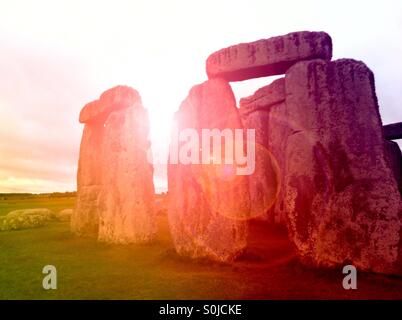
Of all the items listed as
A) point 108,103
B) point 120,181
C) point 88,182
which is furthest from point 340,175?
point 88,182

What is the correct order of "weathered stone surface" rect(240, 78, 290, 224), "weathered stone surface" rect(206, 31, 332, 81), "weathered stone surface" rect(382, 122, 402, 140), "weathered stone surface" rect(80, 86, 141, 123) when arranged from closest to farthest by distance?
1. "weathered stone surface" rect(206, 31, 332, 81)
2. "weathered stone surface" rect(80, 86, 141, 123)
3. "weathered stone surface" rect(240, 78, 290, 224)
4. "weathered stone surface" rect(382, 122, 402, 140)

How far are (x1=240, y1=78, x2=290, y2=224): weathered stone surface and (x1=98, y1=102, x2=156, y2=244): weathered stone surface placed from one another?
4337mm

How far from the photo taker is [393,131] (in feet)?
37.6

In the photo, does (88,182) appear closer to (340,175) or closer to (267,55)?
(267,55)

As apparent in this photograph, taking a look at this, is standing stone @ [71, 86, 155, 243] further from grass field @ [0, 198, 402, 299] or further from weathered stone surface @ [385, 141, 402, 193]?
weathered stone surface @ [385, 141, 402, 193]

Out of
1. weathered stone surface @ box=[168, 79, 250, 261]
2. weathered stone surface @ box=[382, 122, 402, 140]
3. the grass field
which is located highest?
weathered stone surface @ box=[382, 122, 402, 140]

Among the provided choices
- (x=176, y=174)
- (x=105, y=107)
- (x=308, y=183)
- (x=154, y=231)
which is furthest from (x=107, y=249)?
(x=308, y=183)

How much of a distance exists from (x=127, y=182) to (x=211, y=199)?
3.23 meters

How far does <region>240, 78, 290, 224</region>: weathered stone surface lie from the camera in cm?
1119

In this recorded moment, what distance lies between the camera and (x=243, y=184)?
6.82 m

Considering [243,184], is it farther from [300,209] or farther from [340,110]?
[340,110]

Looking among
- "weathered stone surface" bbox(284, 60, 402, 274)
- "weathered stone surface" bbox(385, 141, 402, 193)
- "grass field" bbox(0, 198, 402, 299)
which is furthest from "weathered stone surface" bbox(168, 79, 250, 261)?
"weathered stone surface" bbox(385, 141, 402, 193)

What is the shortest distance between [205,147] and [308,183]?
7.70ft

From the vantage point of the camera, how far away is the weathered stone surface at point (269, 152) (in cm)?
1119
